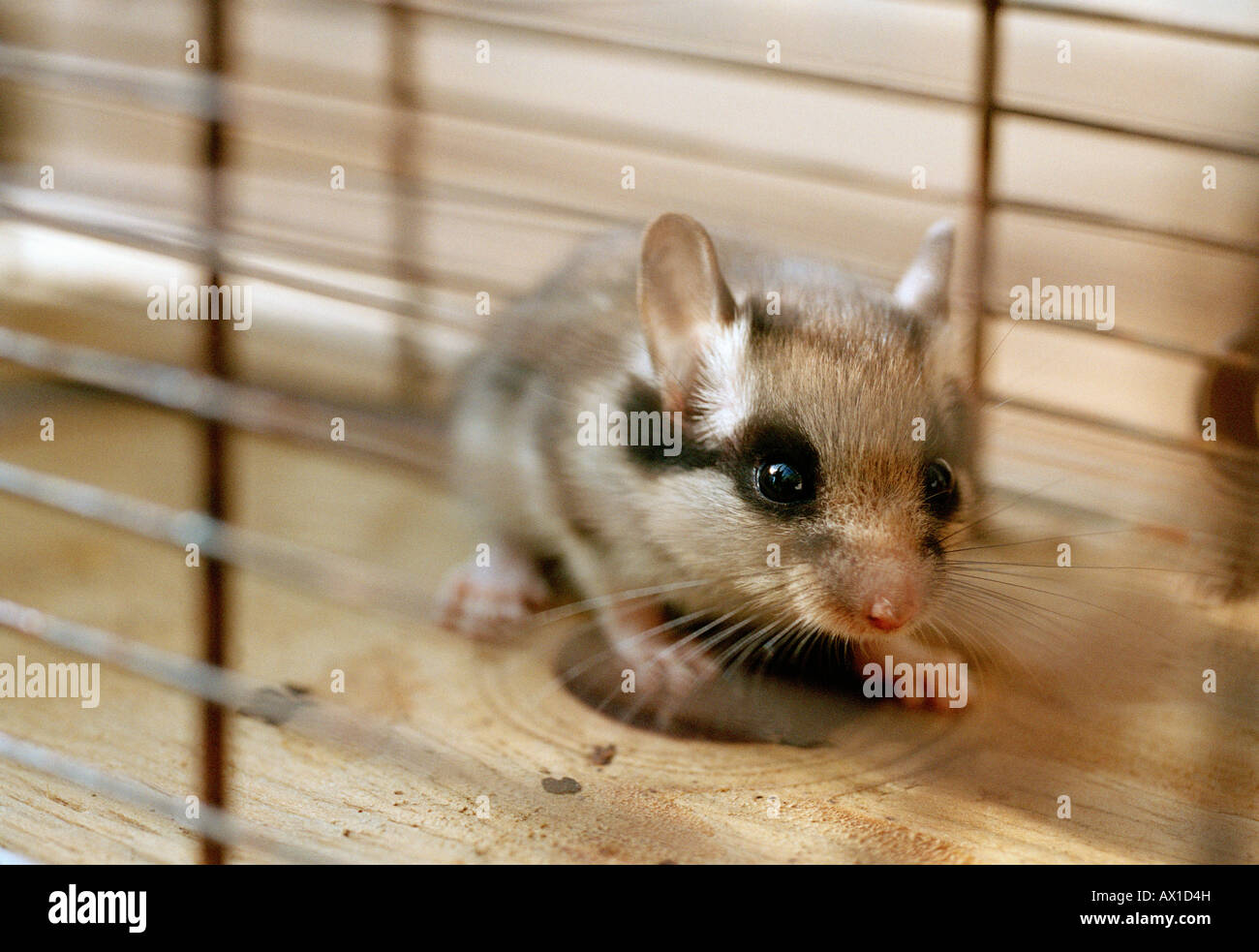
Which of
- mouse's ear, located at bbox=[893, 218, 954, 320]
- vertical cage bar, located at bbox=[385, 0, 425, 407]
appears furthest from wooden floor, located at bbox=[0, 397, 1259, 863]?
vertical cage bar, located at bbox=[385, 0, 425, 407]

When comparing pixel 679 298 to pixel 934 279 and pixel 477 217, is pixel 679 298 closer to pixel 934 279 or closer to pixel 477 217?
pixel 934 279

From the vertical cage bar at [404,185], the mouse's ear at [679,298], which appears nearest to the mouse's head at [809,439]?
the mouse's ear at [679,298]

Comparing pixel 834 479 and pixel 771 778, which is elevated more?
pixel 834 479

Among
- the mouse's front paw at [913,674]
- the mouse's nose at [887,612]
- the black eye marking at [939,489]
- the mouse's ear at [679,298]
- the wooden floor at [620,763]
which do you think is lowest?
the wooden floor at [620,763]

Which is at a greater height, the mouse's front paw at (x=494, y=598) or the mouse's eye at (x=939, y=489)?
the mouse's eye at (x=939, y=489)

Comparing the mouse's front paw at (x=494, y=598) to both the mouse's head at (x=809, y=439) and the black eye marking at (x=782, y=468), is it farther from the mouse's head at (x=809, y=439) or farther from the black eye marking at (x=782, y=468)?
the black eye marking at (x=782, y=468)

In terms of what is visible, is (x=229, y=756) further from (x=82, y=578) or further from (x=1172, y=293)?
(x=1172, y=293)
